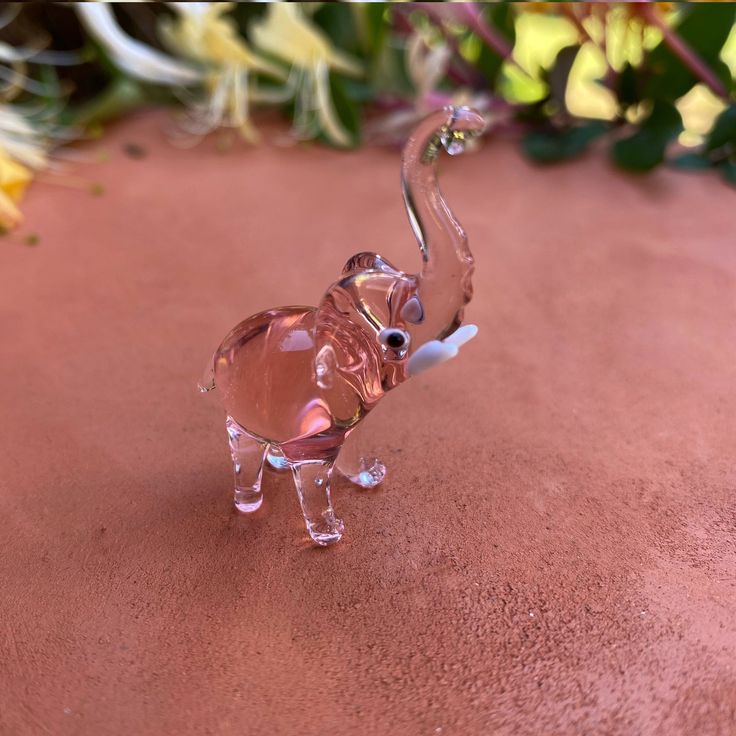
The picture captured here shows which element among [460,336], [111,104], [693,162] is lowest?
[111,104]

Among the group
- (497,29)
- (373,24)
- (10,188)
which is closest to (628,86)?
(497,29)

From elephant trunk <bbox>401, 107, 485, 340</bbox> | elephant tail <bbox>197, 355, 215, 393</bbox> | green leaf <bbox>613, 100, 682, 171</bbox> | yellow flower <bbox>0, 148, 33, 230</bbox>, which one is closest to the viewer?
elephant trunk <bbox>401, 107, 485, 340</bbox>

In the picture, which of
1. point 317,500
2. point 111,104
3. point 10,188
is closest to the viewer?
point 317,500

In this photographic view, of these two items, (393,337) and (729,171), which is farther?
(729,171)

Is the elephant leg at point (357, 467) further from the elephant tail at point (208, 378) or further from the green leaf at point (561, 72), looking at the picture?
the green leaf at point (561, 72)

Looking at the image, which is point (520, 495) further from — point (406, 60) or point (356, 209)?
point (406, 60)

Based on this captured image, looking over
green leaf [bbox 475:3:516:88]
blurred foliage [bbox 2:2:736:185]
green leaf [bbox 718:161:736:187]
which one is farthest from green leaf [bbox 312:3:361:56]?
green leaf [bbox 718:161:736:187]

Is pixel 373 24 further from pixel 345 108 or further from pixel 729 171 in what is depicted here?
pixel 729 171

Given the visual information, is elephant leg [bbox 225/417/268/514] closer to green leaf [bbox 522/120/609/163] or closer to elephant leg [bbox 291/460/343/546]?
elephant leg [bbox 291/460/343/546]

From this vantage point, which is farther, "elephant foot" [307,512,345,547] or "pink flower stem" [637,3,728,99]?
"pink flower stem" [637,3,728,99]
